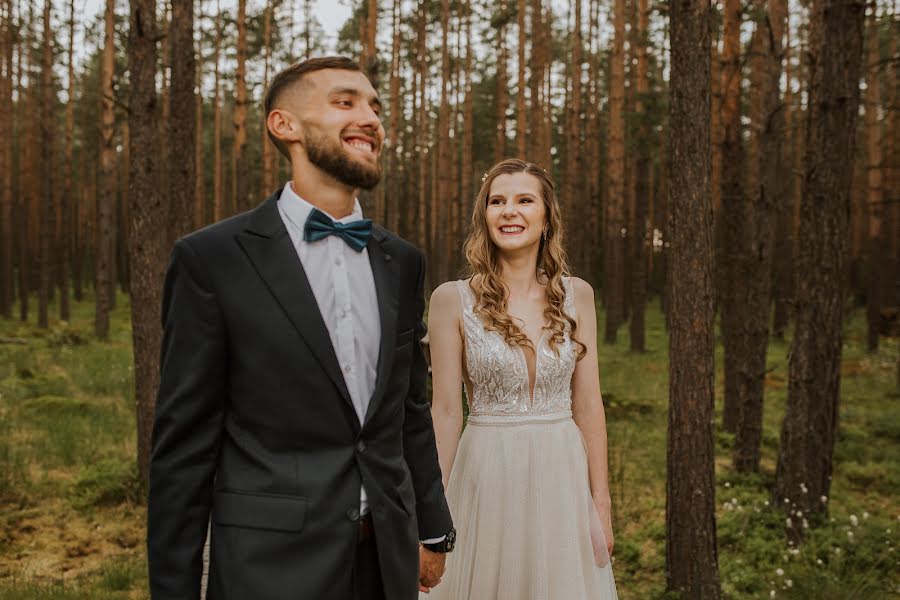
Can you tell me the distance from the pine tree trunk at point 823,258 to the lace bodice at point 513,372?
4.21 m

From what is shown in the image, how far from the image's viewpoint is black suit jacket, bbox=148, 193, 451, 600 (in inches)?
76.9

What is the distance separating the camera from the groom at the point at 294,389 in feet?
6.43

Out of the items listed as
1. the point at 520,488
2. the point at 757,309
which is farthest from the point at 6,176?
the point at 520,488

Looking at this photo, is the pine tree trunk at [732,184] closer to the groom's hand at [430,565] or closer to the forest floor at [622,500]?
the forest floor at [622,500]

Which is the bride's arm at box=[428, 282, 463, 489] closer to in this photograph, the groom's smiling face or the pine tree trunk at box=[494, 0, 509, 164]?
the groom's smiling face

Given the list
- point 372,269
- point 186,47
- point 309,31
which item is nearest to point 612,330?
point 186,47

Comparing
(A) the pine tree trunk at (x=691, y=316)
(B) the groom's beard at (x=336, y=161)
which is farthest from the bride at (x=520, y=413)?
(A) the pine tree trunk at (x=691, y=316)

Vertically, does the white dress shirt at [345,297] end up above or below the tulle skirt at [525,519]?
above

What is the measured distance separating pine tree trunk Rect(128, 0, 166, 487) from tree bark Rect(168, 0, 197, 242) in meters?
0.57

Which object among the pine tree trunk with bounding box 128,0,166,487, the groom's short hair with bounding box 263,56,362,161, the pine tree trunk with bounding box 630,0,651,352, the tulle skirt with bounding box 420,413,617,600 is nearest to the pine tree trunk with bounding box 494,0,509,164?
the pine tree trunk with bounding box 630,0,651,352

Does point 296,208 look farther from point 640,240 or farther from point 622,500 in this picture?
point 640,240

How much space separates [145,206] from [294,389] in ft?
19.0

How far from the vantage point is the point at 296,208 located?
2184 millimetres

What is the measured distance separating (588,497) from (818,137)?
4.96 metres
